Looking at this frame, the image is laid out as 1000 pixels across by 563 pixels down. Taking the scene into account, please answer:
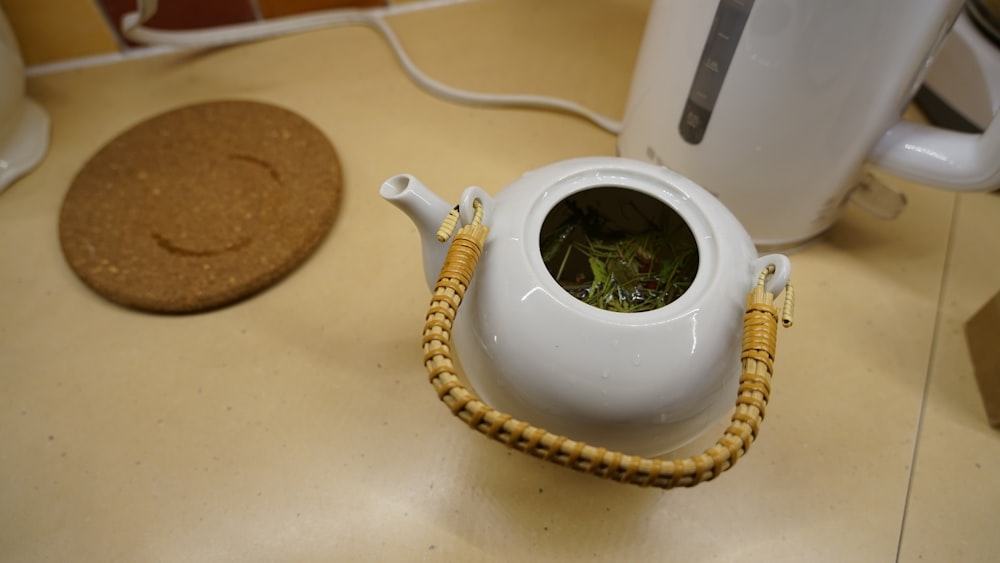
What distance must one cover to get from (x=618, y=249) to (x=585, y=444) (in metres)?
0.17

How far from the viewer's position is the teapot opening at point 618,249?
1.24 ft

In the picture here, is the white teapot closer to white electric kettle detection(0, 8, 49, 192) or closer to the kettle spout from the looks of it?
the kettle spout

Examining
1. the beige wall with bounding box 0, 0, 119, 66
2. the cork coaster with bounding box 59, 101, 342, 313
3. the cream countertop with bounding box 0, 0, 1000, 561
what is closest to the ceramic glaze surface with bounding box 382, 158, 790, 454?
the cream countertop with bounding box 0, 0, 1000, 561

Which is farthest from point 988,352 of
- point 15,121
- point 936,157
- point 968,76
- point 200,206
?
point 15,121

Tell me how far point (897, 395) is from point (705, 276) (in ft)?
0.94

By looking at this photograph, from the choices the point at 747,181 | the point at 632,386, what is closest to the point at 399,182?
the point at 632,386

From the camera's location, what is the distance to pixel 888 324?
532 mm

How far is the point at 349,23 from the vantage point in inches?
29.6

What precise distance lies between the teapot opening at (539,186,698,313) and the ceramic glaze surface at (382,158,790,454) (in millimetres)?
27

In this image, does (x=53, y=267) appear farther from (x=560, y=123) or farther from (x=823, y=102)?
(x=823, y=102)

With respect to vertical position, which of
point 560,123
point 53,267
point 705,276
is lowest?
point 53,267

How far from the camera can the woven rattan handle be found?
0.87 feet

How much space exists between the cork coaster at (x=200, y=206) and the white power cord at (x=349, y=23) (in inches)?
4.0

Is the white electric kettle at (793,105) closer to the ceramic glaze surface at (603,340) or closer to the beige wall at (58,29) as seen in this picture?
the ceramic glaze surface at (603,340)
